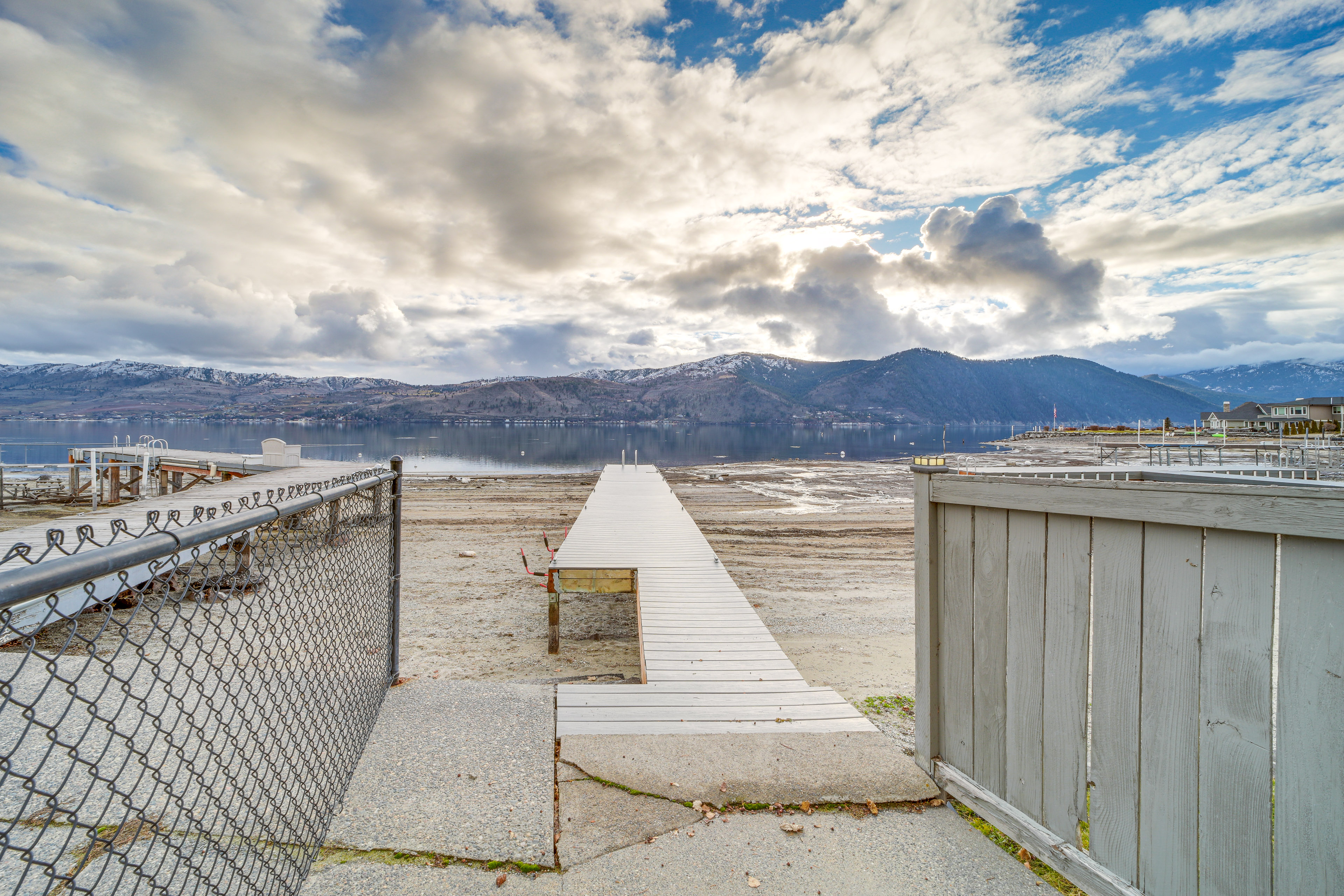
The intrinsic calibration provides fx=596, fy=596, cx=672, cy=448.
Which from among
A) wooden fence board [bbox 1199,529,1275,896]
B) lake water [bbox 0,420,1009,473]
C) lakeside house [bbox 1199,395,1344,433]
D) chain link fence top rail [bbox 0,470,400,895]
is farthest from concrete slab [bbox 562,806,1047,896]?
lakeside house [bbox 1199,395,1344,433]

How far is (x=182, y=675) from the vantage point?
14.9 ft

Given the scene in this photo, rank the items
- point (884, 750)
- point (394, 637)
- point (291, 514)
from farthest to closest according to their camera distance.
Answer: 1. point (394, 637)
2. point (884, 750)
3. point (291, 514)

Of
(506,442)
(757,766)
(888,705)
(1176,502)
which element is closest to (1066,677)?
(1176,502)

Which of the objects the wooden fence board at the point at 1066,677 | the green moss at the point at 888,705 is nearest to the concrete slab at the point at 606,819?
the wooden fence board at the point at 1066,677

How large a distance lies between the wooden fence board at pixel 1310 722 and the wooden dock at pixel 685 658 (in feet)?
6.59

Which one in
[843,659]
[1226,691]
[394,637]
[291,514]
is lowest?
[843,659]

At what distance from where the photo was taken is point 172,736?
210 centimetres

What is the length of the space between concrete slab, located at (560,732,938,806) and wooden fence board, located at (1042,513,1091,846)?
0.64 metres

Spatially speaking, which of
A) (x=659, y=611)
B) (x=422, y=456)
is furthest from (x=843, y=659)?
(x=422, y=456)

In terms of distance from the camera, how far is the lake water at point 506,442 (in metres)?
44.9

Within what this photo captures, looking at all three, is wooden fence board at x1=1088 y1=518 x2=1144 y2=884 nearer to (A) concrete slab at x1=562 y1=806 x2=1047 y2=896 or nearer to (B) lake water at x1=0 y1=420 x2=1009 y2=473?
(A) concrete slab at x1=562 y1=806 x2=1047 y2=896

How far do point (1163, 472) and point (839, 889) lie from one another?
9.13m

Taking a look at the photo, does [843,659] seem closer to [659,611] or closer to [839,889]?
[659,611]

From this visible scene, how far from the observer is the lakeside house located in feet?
197
